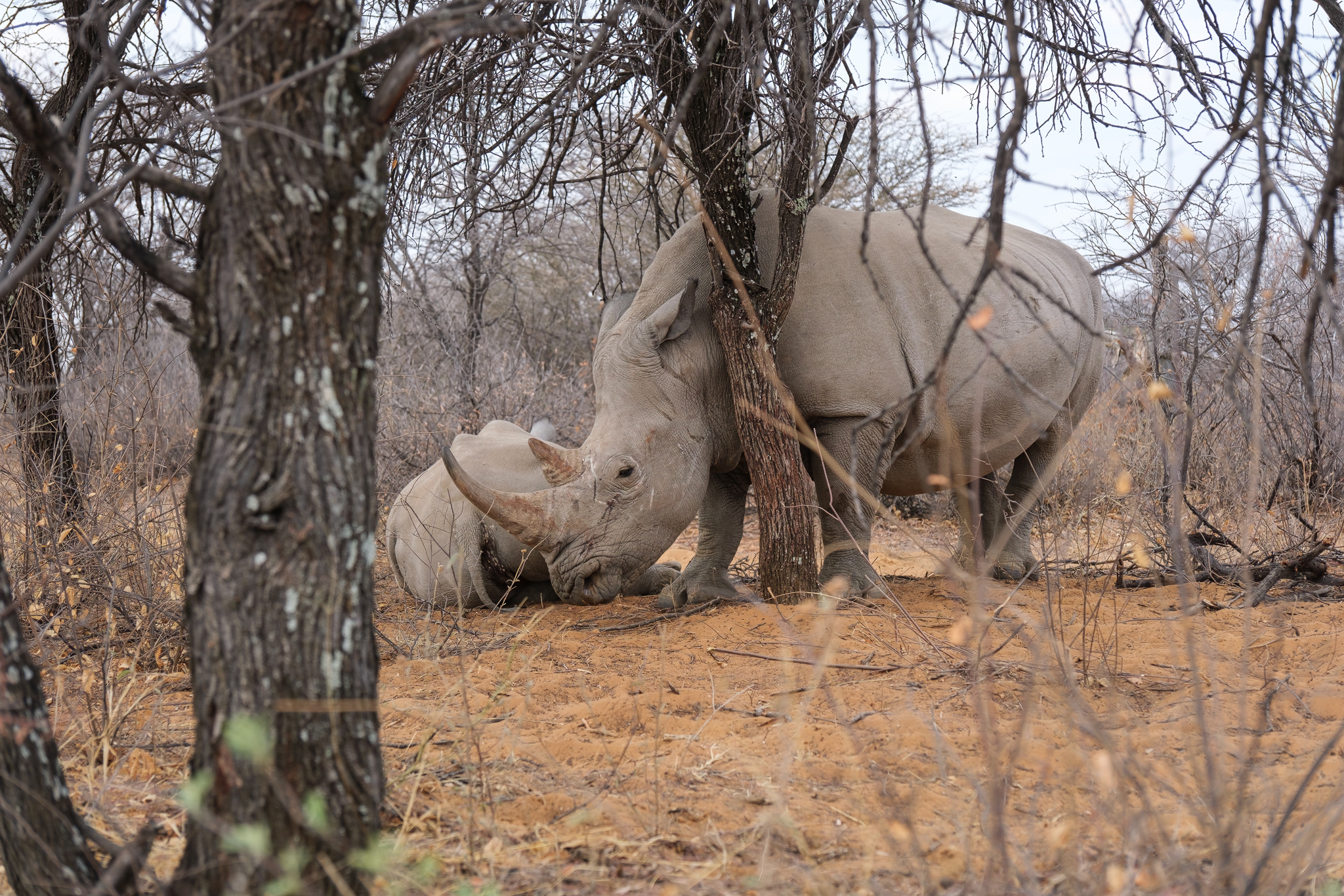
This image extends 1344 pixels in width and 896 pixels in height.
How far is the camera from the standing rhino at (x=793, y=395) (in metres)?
5.17

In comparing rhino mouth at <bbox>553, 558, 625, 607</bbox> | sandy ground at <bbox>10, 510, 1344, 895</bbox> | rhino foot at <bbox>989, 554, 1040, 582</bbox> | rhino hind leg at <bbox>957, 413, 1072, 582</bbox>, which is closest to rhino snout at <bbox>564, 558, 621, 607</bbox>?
rhino mouth at <bbox>553, 558, 625, 607</bbox>

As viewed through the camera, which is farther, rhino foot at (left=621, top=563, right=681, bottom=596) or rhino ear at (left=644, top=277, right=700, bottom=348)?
rhino foot at (left=621, top=563, right=681, bottom=596)

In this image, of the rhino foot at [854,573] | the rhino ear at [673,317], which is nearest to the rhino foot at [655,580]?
the rhino foot at [854,573]

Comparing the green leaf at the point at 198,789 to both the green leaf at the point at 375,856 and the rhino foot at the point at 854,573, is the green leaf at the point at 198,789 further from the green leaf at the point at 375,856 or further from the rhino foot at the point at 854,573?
the rhino foot at the point at 854,573

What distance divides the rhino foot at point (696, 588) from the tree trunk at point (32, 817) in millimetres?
3636

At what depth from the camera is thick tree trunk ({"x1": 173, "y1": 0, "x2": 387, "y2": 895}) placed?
194 cm

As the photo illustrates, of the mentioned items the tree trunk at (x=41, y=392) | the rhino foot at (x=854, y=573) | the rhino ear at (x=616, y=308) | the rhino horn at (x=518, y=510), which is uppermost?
the rhino ear at (x=616, y=308)

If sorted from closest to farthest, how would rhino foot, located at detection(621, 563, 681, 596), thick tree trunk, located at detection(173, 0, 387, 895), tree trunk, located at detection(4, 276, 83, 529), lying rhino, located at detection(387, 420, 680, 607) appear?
thick tree trunk, located at detection(173, 0, 387, 895) < tree trunk, located at detection(4, 276, 83, 529) < lying rhino, located at detection(387, 420, 680, 607) < rhino foot, located at detection(621, 563, 681, 596)

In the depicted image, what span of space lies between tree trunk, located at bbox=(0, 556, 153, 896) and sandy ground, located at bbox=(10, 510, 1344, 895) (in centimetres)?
20

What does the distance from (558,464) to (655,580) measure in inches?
54.5

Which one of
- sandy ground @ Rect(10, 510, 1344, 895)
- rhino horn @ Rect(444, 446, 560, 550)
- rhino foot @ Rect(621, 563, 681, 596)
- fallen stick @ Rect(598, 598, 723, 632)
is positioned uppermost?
rhino horn @ Rect(444, 446, 560, 550)

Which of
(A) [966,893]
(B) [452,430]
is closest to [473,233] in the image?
(B) [452,430]

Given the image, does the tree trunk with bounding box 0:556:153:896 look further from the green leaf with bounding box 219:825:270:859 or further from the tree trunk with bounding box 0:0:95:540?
the tree trunk with bounding box 0:0:95:540

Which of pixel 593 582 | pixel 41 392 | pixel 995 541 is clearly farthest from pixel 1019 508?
pixel 41 392
